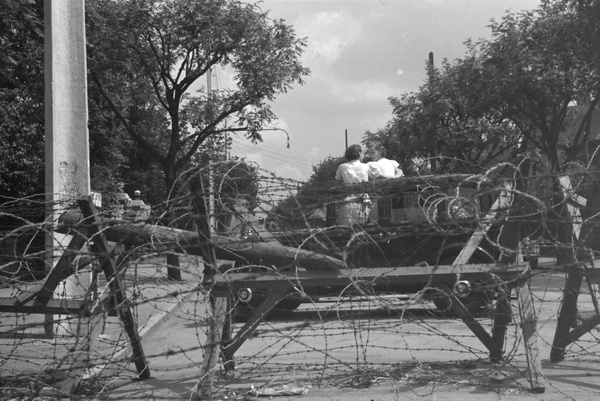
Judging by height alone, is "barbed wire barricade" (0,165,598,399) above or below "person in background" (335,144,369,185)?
Answer: below

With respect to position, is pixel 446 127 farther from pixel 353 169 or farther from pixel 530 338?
pixel 530 338

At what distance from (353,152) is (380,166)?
0.44 m

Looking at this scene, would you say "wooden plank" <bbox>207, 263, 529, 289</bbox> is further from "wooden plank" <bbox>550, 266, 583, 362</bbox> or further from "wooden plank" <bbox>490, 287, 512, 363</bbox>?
"wooden plank" <bbox>550, 266, 583, 362</bbox>

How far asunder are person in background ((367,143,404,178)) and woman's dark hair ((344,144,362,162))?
9.2 inches

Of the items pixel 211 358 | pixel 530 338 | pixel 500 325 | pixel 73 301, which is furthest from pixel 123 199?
pixel 530 338

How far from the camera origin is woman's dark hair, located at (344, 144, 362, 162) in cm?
1041

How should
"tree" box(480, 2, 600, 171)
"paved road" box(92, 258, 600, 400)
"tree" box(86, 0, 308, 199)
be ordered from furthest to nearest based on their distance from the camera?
"tree" box(480, 2, 600, 171)
"tree" box(86, 0, 308, 199)
"paved road" box(92, 258, 600, 400)

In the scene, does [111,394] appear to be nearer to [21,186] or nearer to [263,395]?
[263,395]

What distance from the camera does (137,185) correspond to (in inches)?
1861

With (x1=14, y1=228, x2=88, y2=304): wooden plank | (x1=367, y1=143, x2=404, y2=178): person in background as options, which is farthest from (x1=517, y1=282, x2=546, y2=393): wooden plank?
(x1=367, y1=143, x2=404, y2=178): person in background

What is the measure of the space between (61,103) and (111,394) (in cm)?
508

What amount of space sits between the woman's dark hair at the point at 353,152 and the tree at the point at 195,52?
310 inches

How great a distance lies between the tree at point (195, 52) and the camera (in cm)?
1814

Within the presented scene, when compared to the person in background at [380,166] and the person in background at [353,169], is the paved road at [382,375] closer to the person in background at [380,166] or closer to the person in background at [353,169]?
the person in background at [353,169]
